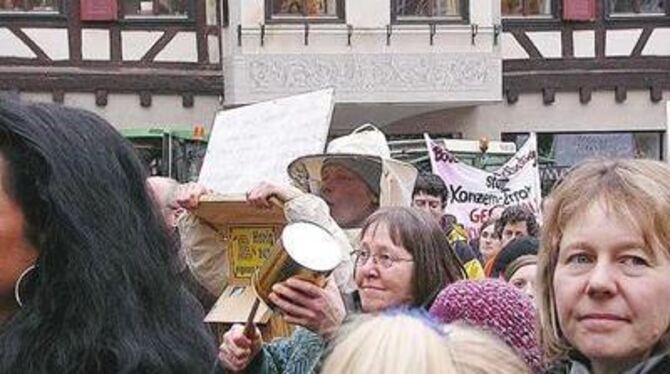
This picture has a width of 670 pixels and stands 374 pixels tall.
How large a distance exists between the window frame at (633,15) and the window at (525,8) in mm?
752

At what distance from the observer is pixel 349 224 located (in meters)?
3.94

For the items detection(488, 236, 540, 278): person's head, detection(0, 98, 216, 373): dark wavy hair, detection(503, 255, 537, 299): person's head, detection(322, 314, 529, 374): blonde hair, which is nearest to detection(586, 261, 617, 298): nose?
detection(322, 314, 529, 374): blonde hair

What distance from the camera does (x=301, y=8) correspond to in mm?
15406

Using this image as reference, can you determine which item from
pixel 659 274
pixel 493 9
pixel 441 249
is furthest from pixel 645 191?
pixel 493 9

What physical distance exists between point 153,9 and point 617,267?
1422cm

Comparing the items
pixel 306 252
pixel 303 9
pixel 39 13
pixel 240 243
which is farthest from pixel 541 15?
pixel 306 252

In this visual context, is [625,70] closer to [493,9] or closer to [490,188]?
[493,9]

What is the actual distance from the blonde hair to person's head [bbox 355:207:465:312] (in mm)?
1281

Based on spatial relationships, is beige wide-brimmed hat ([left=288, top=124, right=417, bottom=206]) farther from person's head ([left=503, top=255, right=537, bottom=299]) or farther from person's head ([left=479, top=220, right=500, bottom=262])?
person's head ([left=479, top=220, right=500, bottom=262])

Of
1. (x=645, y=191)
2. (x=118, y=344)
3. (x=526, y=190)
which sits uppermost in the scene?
(x=645, y=191)

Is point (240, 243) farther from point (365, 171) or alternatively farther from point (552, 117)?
point (552, 117)

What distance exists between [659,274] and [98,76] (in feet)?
46.2

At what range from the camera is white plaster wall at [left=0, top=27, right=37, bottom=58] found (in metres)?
15.2

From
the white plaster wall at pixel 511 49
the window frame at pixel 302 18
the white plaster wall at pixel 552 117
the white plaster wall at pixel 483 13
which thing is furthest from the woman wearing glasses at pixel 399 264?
the white plaster wall at pixel 511 49
